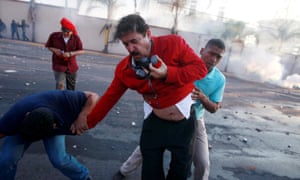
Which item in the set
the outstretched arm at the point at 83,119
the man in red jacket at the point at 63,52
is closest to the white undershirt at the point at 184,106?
the outstretched arm at the point at 83,119

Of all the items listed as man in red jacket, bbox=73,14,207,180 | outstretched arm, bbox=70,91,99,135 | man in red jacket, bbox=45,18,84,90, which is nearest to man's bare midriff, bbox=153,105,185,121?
man in red jacket, bbox=73,14,207,180

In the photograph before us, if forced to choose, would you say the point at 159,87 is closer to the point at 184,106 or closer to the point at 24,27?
the point at 184,106

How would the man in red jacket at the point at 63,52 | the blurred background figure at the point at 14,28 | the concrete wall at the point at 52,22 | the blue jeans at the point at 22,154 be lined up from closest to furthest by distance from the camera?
1. the blue jeans at the point at 22,154
2. the man in red jacket at the point at 63,52
3. the blurred background figure at the point at 14,28
4. the concrete wall at the point at 52,22

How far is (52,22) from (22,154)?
2040 cm

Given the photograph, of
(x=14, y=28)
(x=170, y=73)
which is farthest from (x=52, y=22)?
(x=170, y=73)

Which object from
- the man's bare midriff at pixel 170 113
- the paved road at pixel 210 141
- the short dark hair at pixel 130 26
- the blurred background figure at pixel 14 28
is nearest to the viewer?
the short dark hair at pixel 130 26

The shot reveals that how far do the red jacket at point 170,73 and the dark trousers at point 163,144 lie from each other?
0.57ft

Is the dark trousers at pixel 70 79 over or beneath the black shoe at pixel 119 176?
over

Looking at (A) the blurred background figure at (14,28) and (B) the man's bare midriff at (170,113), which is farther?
(A) the blurred background figure at (14,28)

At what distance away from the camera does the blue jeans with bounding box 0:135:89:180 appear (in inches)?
88.3

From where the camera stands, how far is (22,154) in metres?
2.37

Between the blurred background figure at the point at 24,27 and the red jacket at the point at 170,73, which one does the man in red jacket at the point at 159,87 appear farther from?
the blurred background figure at the point at 24,27

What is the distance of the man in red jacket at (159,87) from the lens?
1746 millimetres

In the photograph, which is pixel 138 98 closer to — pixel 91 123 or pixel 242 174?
pixel 242 174
